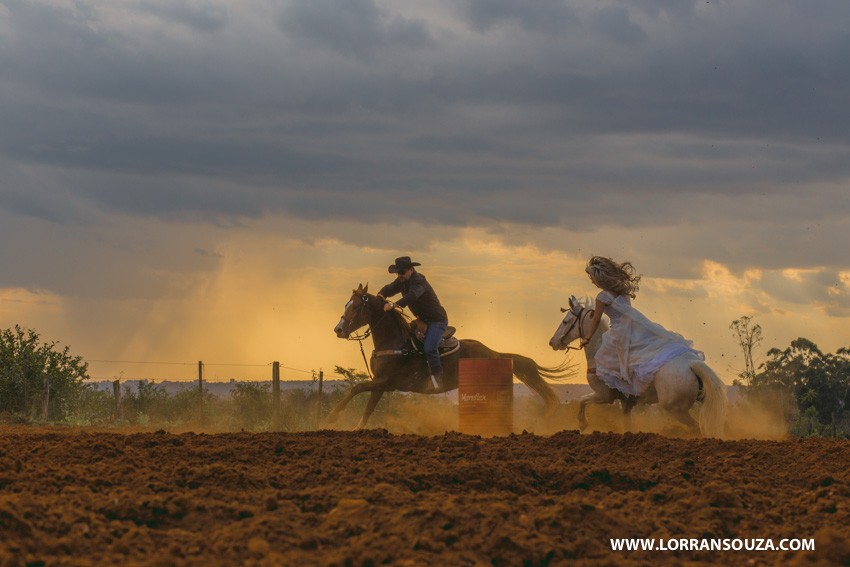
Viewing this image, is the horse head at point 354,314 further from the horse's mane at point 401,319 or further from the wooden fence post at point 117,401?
the wooden fence post at point 117,401

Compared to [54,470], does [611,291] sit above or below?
above

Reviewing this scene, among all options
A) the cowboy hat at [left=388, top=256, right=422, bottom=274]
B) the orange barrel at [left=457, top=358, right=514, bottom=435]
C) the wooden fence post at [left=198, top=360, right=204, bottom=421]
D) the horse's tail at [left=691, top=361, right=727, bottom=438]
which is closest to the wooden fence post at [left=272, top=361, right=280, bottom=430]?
the wooden fence post at [left=198, top=360, right=204, bottom=421]

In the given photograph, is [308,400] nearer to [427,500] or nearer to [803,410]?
[803,410]

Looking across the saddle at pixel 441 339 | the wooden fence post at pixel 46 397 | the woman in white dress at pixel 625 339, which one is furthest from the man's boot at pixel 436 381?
the wooden fence post at pixel 46 397

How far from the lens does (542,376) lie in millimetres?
19281

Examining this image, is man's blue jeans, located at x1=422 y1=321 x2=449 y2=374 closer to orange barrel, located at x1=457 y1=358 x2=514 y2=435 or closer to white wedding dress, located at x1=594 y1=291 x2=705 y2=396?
orange barrel, located at x1=457 y1=358 x2=514 y2=435

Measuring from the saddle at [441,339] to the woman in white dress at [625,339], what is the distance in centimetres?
391

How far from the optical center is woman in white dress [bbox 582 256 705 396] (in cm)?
1345

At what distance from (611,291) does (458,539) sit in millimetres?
8857

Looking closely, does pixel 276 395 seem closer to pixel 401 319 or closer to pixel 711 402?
pixel 401 319

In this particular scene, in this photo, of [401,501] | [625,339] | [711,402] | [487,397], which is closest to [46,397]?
[487,397]

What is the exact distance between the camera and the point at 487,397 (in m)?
14.9

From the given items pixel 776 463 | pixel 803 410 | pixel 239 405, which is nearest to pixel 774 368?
pixel 803 410

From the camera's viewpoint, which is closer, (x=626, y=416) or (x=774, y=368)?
(x=626, y=416)
